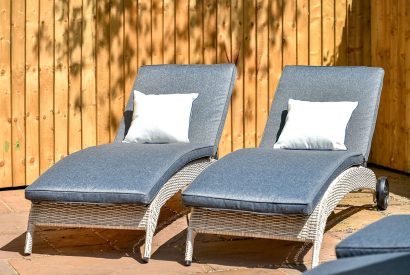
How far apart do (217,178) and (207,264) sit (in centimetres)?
48

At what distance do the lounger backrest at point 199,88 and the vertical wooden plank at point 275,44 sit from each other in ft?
5.37

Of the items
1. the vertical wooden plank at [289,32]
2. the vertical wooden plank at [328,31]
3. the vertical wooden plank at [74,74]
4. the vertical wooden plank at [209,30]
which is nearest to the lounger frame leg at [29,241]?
the vertical wooden plank at [74,74]

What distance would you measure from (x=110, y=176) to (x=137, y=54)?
267cm

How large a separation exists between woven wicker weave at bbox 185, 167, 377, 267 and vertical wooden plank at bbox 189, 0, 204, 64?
2.98 m

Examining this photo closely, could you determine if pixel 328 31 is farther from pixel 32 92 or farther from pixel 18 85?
pixel 18 85

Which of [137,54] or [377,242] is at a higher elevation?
[137,54]

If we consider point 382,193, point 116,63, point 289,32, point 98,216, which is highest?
point 289,32

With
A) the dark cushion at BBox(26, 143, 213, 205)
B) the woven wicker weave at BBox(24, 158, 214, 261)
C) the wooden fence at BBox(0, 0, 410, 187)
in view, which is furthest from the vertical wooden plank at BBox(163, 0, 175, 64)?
the woven wicker weave at BBox(24, 158, 214, 261)

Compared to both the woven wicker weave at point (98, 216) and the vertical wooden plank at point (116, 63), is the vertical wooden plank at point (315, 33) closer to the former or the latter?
the vertical wooden plank at point (116, 63)

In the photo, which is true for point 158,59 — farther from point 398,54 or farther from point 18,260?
point 18,260

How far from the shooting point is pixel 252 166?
17.9 feet

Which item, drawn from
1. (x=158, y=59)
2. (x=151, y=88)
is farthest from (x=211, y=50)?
(x=151, y=88)

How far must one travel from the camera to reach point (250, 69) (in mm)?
8312

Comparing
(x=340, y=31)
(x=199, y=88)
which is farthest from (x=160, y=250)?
(x=340, y=31)
